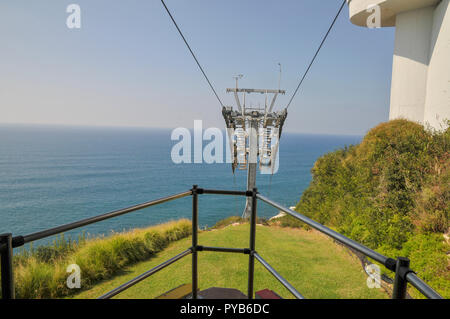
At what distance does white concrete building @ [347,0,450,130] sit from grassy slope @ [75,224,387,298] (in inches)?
251

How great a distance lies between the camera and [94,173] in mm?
60031

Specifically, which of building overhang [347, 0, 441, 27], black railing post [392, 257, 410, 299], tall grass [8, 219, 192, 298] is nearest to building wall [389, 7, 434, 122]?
building overhang [347, 0, 441, 27]

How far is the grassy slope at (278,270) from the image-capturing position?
4379 millimetres

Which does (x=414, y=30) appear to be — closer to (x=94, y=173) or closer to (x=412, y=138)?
(x=412, y=138)

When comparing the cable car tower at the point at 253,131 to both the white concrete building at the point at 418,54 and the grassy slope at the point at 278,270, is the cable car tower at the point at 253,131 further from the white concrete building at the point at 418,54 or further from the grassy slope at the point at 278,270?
the grassy slope at the point at 278,270

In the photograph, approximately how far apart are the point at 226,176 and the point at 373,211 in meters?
58.5

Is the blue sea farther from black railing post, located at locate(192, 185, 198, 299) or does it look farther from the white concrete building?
black railing post, located at locate(192, 185, 198, 299)

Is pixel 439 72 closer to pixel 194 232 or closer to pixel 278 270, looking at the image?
pixel 278 270

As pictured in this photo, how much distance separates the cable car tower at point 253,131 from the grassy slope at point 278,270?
26.8 ft

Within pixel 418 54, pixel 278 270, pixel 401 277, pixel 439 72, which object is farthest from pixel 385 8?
pixel 401 277

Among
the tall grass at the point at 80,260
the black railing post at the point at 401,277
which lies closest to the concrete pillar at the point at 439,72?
the tall grass at the point at 80,260

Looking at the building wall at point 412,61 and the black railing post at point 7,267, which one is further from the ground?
the building wall at point 412,61

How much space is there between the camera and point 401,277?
0.78 m

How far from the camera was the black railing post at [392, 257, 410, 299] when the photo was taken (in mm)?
770
